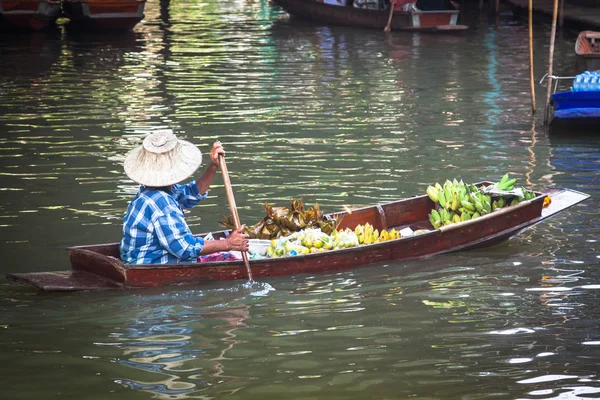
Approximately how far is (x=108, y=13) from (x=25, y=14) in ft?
7.06

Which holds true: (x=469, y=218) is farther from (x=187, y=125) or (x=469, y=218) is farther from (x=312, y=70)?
(x=312, y=70)

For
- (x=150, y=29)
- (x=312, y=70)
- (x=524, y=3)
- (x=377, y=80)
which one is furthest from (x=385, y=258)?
(x=524, y=3)

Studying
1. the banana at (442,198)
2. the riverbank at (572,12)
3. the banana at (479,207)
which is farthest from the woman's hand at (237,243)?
the riverbank at (572,12)

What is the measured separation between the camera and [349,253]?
23.6 feet

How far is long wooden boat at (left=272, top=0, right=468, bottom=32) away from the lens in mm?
23734

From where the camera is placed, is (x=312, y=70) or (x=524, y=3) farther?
(x=524, y=3)

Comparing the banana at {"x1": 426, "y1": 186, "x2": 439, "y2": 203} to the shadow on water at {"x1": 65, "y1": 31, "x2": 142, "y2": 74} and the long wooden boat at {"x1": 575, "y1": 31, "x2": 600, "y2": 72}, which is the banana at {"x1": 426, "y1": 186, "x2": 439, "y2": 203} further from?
the shadow on water at {"x1": 65, "y1": 31, "x2": 142, "y2": 74}

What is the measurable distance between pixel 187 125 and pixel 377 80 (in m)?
4.82

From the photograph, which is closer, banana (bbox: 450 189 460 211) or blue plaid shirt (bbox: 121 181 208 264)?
blue plaid shirt (bbox: 121 181 208 264)

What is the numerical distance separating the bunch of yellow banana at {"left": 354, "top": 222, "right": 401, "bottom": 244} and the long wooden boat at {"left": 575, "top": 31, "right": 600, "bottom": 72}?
7.36 meters

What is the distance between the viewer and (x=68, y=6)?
26.3 m

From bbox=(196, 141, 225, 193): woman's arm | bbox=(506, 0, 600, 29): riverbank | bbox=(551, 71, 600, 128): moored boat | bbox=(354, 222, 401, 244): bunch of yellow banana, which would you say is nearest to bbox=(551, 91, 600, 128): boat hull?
bbox=(551, 71, 600, 128): moored boat

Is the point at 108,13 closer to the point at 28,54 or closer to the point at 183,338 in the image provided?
the point at 28,54

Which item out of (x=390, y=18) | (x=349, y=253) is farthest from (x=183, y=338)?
(x=390, y=18)
